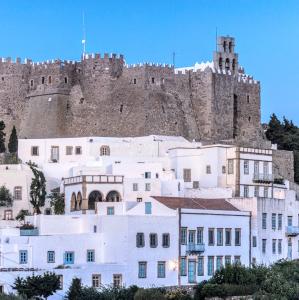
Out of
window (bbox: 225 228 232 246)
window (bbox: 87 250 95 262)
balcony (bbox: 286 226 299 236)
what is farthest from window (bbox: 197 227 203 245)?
balcony (bbox: 286 226 299 236)

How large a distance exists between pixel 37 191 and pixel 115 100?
10578mm

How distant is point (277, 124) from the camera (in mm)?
89938

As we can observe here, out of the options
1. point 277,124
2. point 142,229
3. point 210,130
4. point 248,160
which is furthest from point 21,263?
point 277,124

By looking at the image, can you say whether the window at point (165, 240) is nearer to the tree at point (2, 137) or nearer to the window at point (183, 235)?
the window at point (183, 235)

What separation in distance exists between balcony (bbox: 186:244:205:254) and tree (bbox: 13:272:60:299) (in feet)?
28.7

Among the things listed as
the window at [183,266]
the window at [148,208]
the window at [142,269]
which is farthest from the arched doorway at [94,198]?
the window at [142,269]

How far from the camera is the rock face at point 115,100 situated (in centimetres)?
8019

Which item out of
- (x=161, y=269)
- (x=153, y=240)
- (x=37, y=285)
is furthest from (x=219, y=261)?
(x=37, y=285)

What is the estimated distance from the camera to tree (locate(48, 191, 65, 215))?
72.4 meters

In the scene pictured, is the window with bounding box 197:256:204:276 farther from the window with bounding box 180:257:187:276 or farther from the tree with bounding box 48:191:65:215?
the tree with bounding box 48:191:65:215

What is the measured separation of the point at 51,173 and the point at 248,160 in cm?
1177

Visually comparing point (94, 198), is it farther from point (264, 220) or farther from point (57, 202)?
point (264, 220)

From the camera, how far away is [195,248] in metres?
65.6

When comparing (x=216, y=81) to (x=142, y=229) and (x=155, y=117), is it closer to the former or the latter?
(x=155, y=117)
